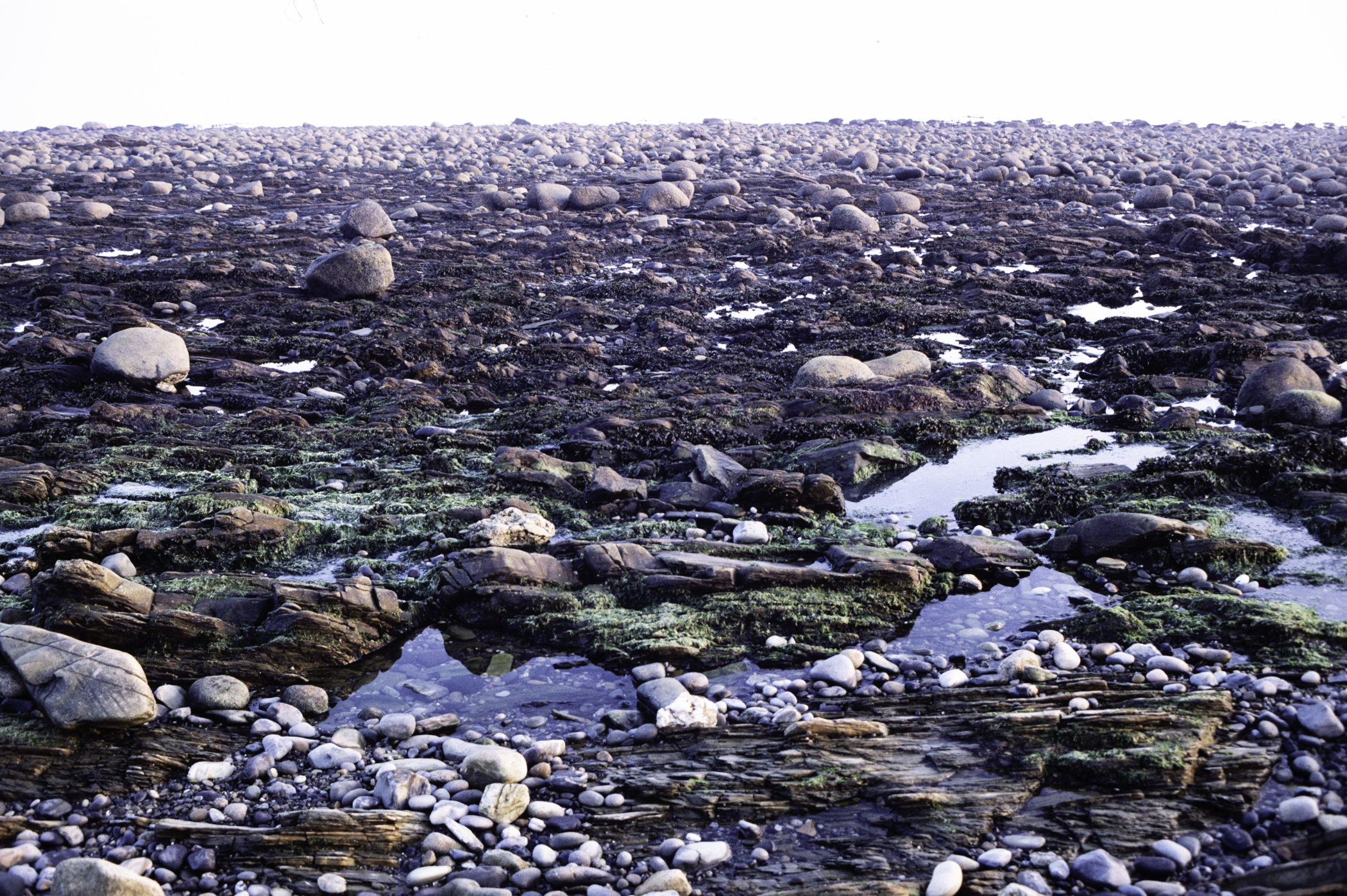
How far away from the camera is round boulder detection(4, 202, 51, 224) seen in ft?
57.4

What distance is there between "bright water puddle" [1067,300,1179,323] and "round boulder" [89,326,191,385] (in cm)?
1013

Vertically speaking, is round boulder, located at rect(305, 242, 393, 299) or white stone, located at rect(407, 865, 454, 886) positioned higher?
round boulder, located at rect(305, 242, 393, 299)

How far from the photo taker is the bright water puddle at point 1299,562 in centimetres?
511

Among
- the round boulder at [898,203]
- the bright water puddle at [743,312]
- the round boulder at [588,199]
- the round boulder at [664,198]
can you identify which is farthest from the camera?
the round boulder at [664,198]

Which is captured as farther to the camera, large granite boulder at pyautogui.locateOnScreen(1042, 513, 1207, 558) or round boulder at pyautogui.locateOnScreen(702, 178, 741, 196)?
round boulder at pyautogui.locateOnScreen(702, 178, 741, 196)

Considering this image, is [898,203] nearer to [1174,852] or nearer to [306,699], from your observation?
[306,699]

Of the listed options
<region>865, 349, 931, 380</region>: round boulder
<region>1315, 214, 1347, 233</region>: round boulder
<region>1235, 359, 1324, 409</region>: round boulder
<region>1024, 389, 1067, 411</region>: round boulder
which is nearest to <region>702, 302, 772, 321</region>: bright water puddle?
<region>865, 349, 931, 380</region>: round boulder

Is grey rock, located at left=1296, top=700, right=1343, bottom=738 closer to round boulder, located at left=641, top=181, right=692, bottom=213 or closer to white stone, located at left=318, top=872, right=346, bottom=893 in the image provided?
white stone, located at left=318, top=872, right=346, bottom=893

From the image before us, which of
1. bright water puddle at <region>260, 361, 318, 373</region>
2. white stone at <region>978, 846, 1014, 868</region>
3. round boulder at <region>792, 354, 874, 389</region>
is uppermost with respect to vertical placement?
round boulder at <region>792, 354, 874, 389</region>

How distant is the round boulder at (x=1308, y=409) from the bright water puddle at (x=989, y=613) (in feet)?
11.9

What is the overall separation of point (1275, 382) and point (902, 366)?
320cm

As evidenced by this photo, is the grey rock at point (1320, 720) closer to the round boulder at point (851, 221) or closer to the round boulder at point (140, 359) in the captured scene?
the round boulder at point (140, 359)

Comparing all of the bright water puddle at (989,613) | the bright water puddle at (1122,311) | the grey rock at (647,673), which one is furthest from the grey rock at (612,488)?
the bright water puddle at (1122,311)

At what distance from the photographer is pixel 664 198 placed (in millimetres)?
19938
